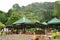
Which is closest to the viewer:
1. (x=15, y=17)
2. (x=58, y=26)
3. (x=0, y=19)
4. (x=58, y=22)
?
(x=58, y=22)

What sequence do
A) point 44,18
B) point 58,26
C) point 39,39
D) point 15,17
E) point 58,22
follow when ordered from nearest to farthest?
point 39,39
point 58,22
point 58,26
point 15,17
point 44,18

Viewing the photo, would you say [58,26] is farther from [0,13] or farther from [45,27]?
[0,13]

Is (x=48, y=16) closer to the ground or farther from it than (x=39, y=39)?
farther from it

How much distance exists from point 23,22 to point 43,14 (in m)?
30.7

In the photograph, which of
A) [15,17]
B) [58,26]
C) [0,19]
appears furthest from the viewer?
[0,19]

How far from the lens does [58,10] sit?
4509 cm

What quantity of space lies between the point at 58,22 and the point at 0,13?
2900 cm

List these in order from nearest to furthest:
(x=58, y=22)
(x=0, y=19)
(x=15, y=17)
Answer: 1. (x=58, y=22)
2. (x=15, y=17)
3. (x=0, y=19)

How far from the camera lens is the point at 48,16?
57156 mm

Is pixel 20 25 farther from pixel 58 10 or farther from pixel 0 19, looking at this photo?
pixel 0 19

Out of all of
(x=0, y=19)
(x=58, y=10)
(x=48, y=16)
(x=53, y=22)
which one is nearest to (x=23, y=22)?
(x=53, y=22)

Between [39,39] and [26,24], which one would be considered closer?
[39,39]

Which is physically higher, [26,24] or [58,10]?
[58,10]

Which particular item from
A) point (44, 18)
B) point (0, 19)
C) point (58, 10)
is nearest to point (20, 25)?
point (58, 10)
